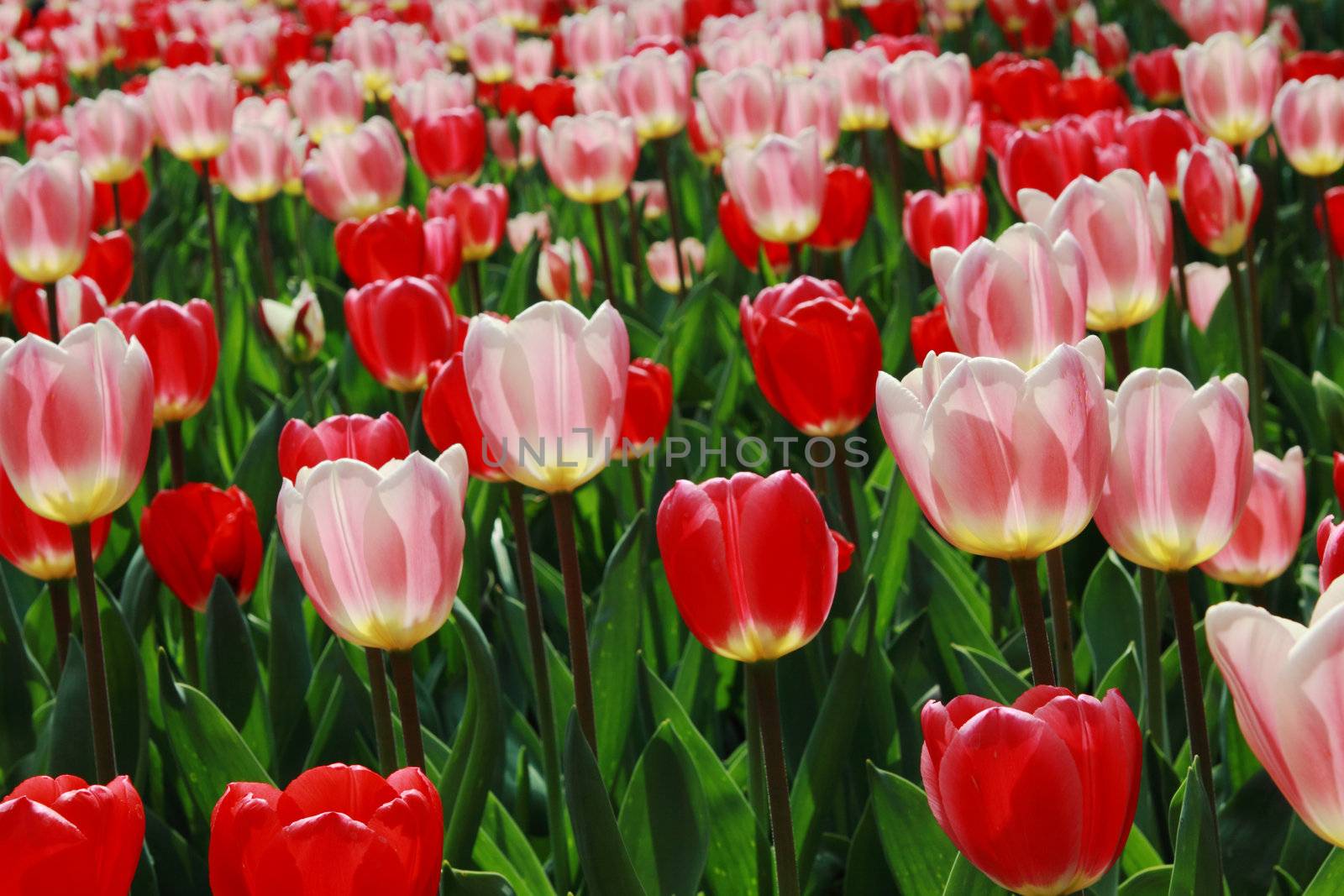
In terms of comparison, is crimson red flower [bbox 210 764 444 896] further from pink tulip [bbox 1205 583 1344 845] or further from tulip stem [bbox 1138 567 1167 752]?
tulip stem [bbox 1138 567 1167 752]

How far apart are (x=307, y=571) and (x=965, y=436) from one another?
498mm

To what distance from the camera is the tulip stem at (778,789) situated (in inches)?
42.4

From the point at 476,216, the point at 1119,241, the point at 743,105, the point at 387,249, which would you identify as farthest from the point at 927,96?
the point at 1119,241

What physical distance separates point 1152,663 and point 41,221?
5.46 feet

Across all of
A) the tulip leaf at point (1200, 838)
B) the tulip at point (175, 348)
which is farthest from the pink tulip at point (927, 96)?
the tulip leaf at point (1200, 838)

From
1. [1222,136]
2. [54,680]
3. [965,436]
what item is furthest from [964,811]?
[1222,136]

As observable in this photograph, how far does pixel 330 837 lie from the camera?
81 centimetres

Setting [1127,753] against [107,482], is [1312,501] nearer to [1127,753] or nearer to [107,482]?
[1127,753]

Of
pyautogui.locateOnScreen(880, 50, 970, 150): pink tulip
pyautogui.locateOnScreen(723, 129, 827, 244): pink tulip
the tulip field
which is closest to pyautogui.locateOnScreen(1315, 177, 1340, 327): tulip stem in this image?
the tulip field

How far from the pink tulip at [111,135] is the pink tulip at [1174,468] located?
2.52 m

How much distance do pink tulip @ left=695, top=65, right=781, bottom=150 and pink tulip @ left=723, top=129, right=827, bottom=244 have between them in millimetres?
614

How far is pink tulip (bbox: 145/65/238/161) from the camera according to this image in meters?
3.18

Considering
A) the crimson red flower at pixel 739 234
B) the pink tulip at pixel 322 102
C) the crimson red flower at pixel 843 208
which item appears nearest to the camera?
the crimson red flower at pixel 843 208

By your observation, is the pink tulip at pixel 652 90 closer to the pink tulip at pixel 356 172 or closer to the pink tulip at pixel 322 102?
the pink tulip at pixel 356 172
